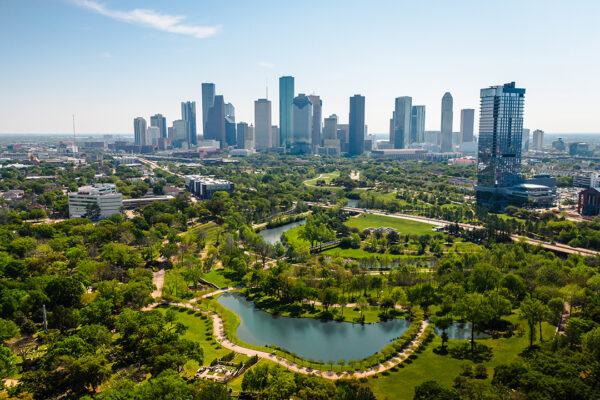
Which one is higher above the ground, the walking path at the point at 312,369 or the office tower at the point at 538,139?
the office tower at the point at 538,139

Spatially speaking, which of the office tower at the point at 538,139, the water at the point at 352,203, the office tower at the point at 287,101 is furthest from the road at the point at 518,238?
the office tower at the point at 538,139

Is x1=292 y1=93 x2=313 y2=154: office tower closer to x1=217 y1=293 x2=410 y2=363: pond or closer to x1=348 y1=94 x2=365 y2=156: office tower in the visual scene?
x1=348 y1=94 x2=365 y2=156: office tower

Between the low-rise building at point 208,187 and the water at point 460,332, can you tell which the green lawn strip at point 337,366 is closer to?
the water at point 460,332

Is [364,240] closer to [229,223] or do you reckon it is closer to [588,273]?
[229,223]

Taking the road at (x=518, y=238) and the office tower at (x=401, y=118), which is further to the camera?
the office tower at (x=401, y=118)

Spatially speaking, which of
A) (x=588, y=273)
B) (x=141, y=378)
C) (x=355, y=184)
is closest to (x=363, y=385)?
(x=141, y=378)

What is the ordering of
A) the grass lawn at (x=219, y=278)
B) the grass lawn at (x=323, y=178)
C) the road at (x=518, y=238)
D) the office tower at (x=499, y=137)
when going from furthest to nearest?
the grass lawn at (x=323, y=178) → the office tower at (x=499, y=137) → the road at (x=518, y=238) → the grass lawn at (x=219, y=278)

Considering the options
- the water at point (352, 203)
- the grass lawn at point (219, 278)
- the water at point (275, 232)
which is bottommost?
the grass lawn at point (219, 278)
